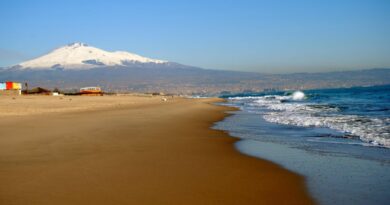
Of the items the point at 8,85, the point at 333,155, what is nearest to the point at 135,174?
the point at 333,155

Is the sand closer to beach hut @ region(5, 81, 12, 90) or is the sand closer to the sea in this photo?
the sea

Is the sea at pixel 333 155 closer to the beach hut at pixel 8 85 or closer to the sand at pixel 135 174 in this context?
the sand at pixel 135 174

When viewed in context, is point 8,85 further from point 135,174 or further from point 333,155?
Result: point 135,174

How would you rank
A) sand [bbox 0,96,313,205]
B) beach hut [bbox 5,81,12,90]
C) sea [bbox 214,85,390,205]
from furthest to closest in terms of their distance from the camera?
beach hut [bbox 5,81,12,90]
sea [bbox 214,85,390,205]
sand [bbox 0,96,313,205]

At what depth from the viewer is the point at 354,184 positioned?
21.6ft

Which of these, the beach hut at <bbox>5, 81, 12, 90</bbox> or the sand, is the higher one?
the beach hut at <bbox>5, 81, 12, 90</bbox>

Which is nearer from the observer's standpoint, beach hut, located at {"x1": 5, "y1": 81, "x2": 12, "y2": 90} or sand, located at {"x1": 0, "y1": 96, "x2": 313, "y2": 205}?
sand, located at {"x1": 0, "y1": 96, "x2": 313, "y2": 205}

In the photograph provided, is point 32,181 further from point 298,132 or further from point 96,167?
point 298,132

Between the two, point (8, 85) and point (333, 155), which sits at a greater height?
point (8, 85)

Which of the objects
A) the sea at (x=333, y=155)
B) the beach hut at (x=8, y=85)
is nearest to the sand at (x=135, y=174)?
the sea at (x=333, y=155)

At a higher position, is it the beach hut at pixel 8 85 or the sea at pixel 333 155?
the beach hut at pixel 8 85

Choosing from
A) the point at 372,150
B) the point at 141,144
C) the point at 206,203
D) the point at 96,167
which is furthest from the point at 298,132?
the point at 206,203

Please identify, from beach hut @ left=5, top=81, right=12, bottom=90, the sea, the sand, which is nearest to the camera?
the sand

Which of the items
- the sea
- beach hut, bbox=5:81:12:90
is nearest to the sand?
the sea
